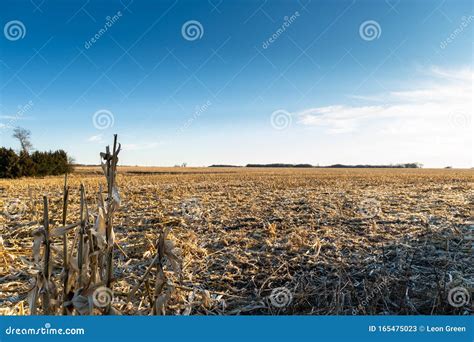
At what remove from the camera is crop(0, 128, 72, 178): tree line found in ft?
101

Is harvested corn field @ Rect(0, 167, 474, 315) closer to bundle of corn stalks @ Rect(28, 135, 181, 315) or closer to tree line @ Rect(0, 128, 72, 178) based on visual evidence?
bundle of corn stalks @ Rect(28, 135, 181, 315)

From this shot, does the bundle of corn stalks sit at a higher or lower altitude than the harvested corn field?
higher

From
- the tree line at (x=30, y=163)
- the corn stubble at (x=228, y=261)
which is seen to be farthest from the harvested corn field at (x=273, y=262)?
the tree line at (x=30, y=163)

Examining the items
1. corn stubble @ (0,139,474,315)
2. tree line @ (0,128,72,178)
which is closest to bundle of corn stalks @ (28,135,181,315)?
corn stubble @ (0,139,474,315)

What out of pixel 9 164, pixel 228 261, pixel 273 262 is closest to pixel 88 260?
pixel 228 261

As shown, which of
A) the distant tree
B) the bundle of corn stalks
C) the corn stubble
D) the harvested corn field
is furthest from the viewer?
the distant tree

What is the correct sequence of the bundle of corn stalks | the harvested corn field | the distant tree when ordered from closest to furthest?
the bundle of corn stalks < the harvested corn field < the distant tree

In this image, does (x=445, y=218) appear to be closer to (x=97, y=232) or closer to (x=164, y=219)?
(x=164, y=219)

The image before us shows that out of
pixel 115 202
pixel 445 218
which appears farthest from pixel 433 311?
pixel 445 218

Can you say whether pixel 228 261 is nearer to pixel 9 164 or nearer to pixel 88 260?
pixel 88 260

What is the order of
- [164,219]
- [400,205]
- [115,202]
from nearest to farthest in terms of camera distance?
[115,202] → [164,219] → [400,205]

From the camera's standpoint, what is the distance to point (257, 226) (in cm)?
708
